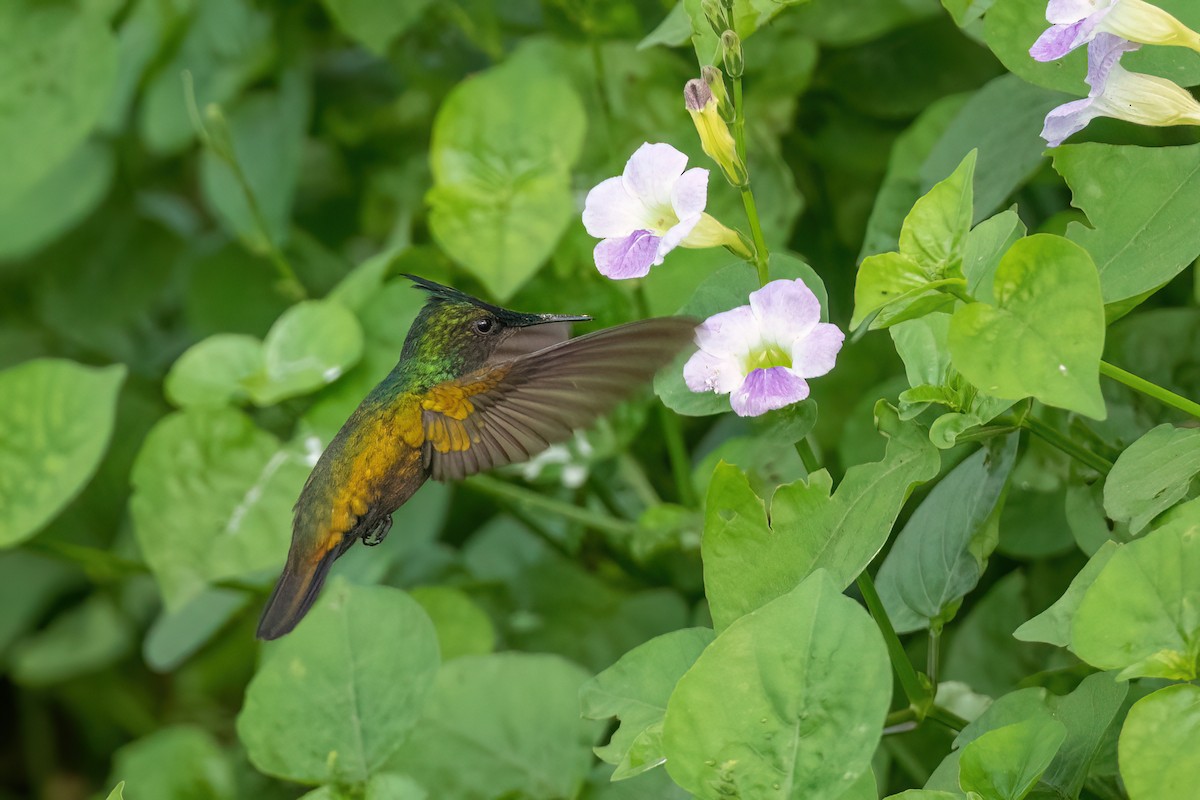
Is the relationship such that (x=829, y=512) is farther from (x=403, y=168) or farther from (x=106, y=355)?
(x=106, y=355)

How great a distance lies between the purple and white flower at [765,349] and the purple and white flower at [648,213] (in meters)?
0.05

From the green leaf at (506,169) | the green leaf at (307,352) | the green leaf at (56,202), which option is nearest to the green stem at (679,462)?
the green leaf at (506,169)

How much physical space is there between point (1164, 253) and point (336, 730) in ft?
2.19

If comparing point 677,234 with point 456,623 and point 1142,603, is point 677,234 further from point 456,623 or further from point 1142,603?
point 456,623

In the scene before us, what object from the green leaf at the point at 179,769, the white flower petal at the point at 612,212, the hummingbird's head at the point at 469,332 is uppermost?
the white flower petal at the point at 612,212

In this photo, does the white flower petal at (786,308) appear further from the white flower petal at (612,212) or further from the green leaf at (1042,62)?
the green leaf at (1042,62)

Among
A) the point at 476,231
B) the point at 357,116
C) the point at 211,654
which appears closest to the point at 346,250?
the point at 357,116

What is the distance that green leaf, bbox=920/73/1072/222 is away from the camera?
1.04 m

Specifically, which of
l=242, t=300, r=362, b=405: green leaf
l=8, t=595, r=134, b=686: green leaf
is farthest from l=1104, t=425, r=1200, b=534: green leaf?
l=8, t=595, r=134, b=686: green leaf

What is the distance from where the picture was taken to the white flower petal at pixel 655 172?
0.77 meters

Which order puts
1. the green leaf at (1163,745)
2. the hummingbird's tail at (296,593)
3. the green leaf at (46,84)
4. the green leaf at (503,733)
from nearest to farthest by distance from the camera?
the green leaf at (1163,745) → the hummingbird's tail at (296,593) → the green leaf at (503,733) → the green leaf at (46,84)

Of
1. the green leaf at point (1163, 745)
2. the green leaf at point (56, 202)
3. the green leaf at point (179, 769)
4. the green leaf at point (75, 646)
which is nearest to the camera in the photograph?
the green leaf at point (1163, 745)

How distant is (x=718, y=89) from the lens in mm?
747

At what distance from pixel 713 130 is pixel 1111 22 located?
8.9 inches
